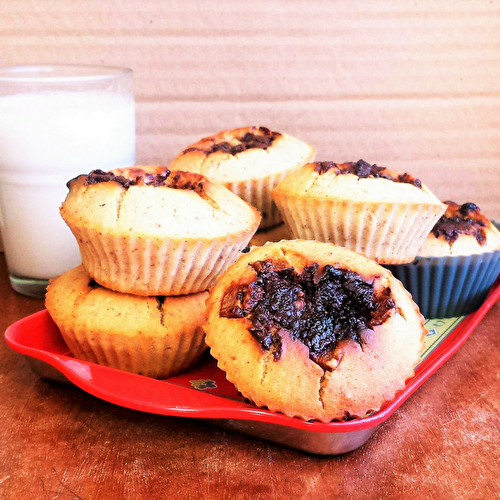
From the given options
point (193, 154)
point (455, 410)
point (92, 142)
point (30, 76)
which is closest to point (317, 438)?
point (455, 410)

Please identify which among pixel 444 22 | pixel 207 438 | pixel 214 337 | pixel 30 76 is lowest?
pixel 207 438

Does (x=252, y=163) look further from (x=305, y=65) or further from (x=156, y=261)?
(x=305, y=65)

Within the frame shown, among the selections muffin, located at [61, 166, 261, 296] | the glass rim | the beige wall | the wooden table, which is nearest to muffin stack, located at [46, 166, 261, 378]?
muffin, located at [61, 166, 261, 296]

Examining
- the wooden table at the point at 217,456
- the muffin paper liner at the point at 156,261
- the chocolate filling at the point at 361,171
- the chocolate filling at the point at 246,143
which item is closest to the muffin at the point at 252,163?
the chocolate filling at the point at 246,143

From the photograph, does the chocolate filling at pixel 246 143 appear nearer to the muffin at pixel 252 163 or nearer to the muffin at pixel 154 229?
the muffin at pixel 252 163

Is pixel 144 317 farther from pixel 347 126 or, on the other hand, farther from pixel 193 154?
pixel 347 126

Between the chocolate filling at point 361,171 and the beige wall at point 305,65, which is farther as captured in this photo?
the beige wall at point 305,65

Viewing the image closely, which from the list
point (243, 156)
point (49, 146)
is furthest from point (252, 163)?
point (49, 146)

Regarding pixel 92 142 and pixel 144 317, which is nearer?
pixel 144 317
